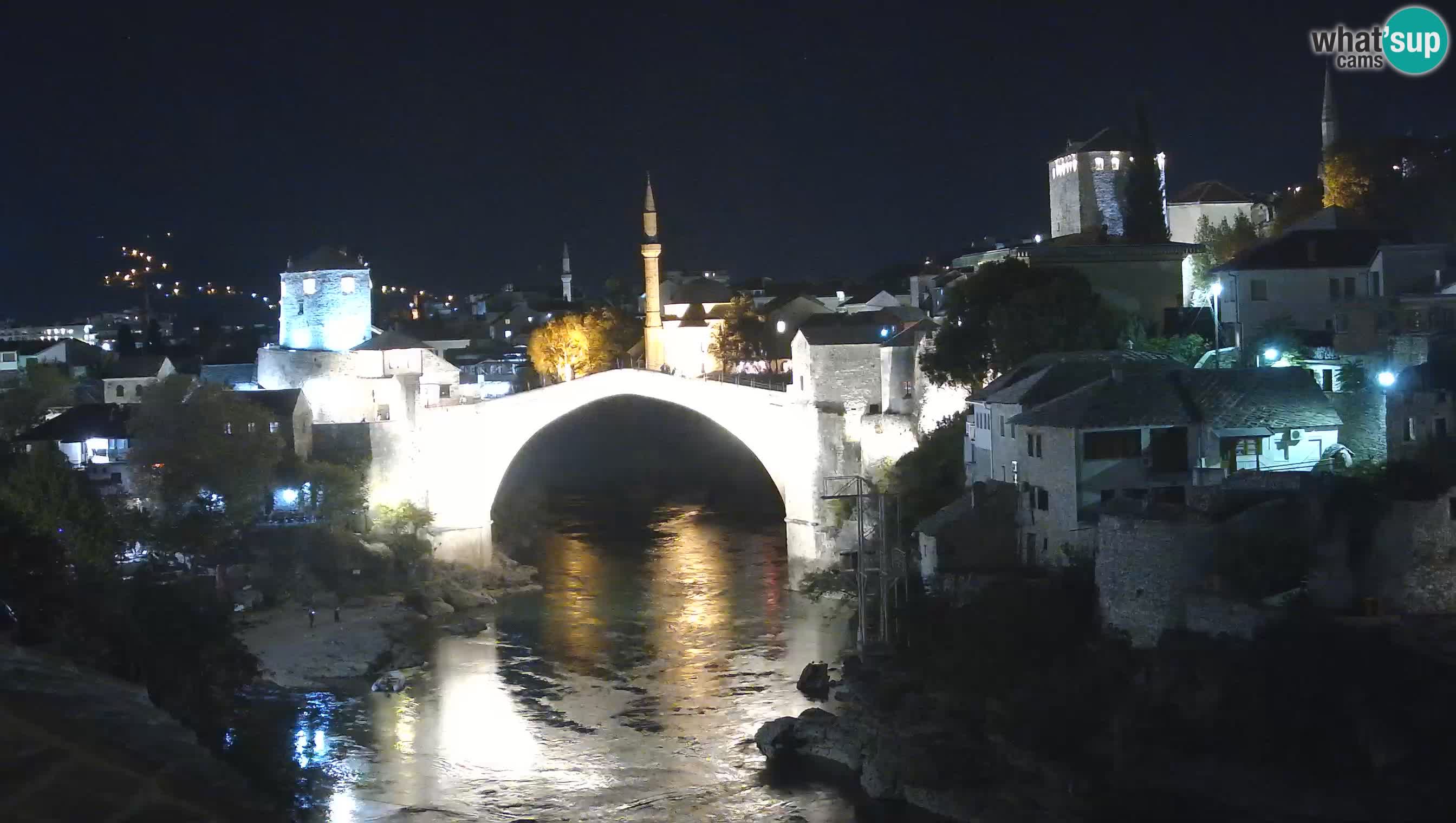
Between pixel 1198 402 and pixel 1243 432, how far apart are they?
0.44m

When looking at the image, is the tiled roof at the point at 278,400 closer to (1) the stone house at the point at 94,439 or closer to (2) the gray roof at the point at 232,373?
(1) the stone house at the point at 94,439

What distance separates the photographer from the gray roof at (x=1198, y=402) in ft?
43.0

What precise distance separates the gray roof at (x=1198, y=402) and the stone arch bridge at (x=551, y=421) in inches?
226

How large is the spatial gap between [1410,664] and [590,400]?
14.3 meters

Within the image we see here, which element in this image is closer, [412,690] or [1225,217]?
[412,690]

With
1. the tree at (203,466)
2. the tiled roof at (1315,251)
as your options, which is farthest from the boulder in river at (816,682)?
the tree at (203,466)

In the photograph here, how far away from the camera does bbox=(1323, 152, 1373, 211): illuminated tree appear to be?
20.2 meters

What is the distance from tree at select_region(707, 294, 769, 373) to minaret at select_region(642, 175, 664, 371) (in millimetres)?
1224

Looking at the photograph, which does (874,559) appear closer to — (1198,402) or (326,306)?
(1198,402)

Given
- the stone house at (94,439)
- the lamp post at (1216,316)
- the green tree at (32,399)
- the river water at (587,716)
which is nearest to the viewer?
the river water at (587,716)

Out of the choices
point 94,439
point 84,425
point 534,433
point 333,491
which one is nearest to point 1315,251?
point 534,433

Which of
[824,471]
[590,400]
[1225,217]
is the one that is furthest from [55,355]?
[1225,217]

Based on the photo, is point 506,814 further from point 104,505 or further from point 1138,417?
point 104,505

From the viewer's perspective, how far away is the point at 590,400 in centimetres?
2311
